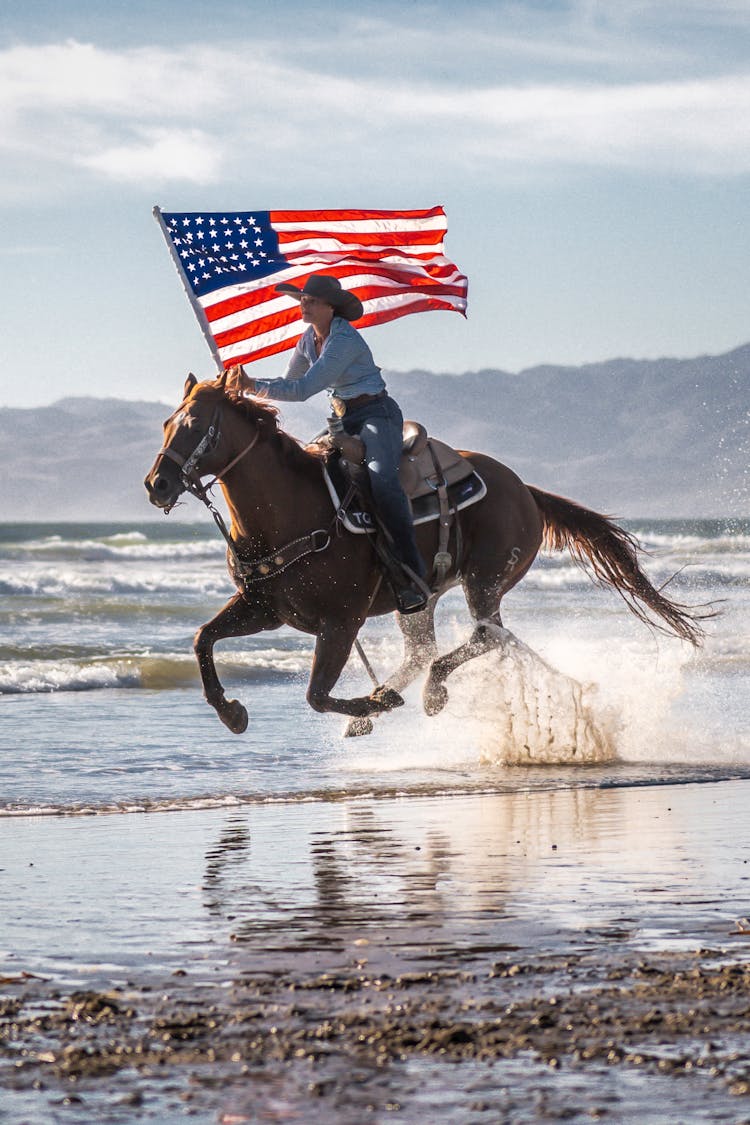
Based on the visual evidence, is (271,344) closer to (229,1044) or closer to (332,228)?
(332,228)

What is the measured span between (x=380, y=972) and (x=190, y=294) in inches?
284

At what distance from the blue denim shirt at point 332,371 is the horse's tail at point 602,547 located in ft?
8.01

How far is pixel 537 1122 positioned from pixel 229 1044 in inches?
41.3

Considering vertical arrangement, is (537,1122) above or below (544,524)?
below

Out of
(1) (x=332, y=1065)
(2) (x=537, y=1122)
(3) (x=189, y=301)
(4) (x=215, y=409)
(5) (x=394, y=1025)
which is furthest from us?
(3) (x=189, y=301)

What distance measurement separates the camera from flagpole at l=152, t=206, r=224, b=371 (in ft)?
40.2

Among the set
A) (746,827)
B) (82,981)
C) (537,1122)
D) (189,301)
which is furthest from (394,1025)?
(189,301)

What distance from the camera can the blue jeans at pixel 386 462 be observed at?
36.2 ft

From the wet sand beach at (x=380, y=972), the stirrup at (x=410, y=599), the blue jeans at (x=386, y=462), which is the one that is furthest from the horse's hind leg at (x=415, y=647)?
the wet sand beach at (x=380, y=972)

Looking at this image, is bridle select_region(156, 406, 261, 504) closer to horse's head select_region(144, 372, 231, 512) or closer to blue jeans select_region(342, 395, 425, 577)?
horse's head select_region(144, 372, 231, 512)

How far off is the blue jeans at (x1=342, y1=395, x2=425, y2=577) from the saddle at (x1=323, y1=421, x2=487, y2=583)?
9cm

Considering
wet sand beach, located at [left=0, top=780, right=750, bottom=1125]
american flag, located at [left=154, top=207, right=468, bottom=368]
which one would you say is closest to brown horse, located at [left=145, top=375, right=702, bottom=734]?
american flag, located at [left=154, top=207, right=468, bottom=368]

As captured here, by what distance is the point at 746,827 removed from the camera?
30.2 feet

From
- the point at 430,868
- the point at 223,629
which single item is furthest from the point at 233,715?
the point at 430,868
